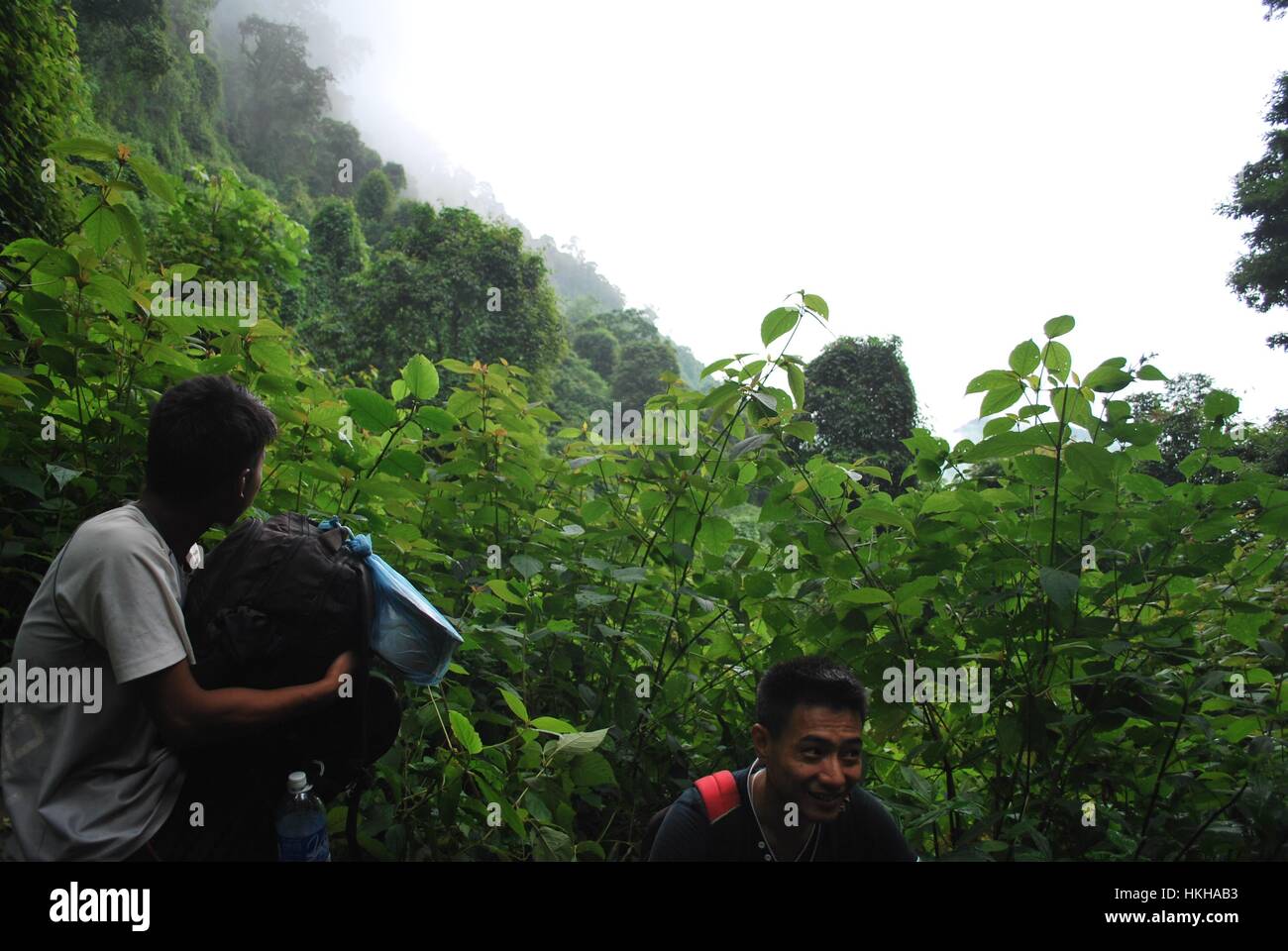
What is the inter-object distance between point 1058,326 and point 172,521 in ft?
5.89

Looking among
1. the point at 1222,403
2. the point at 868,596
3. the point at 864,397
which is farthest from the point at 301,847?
the point at 864,397

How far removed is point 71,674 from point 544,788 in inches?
34.9

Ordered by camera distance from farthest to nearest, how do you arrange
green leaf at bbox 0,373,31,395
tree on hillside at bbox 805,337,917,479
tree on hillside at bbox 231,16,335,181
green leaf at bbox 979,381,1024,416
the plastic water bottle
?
tree on hillside at bbox 231,16,335,181
tree on hillside at bbox 805,337,917,479
green leaf at bbox 979,381,1024,416
green leaf at bbox 0,373,31,395
the plastic water bottle

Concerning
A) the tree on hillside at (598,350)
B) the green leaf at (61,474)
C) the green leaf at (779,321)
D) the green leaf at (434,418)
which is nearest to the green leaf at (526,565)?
the green leaf at (434,418)

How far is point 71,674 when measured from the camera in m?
1.13

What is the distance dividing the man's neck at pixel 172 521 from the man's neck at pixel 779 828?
3.99 ft

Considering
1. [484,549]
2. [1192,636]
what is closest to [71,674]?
[484,549]

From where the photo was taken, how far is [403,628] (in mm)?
1268

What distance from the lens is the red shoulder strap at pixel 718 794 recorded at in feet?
5.03

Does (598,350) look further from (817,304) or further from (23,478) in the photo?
(23,478)

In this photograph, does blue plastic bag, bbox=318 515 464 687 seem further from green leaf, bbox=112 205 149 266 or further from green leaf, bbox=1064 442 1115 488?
green leaf, bbox=1064 442 1115 488

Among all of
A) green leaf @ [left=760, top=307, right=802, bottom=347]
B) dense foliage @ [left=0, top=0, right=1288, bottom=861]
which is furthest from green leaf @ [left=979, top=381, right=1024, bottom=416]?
green leaf @ [left=760, top=307, right=802, bottom=347]

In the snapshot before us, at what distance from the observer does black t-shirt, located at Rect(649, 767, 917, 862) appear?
1496 mm

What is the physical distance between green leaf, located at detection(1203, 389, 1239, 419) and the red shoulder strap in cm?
136
